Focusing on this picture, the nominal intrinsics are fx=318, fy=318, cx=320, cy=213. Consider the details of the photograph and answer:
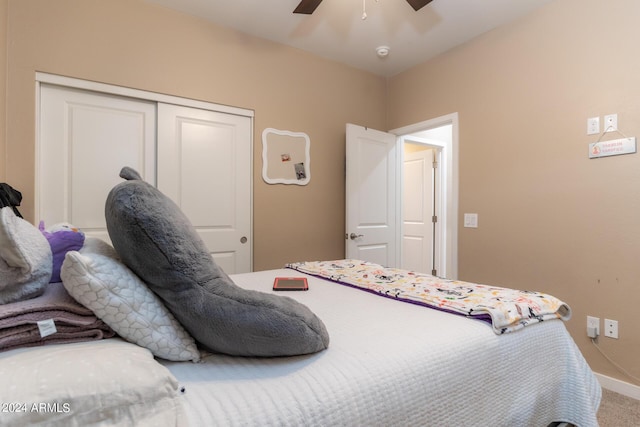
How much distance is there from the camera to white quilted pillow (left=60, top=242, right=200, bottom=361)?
70 cm

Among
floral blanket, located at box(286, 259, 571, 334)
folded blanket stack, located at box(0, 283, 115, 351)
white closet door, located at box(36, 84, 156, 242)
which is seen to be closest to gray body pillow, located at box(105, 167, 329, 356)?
folded blanket stack, located at box(0, 283, 115, 351)

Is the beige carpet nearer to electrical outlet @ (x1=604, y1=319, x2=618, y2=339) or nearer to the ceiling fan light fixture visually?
electrical outlet @ (x1=604, y1=319, x2=618, y2=339)

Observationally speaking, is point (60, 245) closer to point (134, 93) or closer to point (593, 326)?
point (134, 93)

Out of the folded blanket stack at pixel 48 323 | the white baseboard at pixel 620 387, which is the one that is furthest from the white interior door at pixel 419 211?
the folded blanket stack at pixel 48 323

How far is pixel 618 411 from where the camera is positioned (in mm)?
1870

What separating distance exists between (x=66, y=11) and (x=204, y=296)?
102 inches

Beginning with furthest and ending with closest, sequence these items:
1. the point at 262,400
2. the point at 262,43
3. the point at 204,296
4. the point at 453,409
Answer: the point at 262,43 → the point at 453,409 → the point at 204,296 → the point at 262,400

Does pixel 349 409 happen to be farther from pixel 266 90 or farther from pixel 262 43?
pixel 262 43

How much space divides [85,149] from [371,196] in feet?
8.31

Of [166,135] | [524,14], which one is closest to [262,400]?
[166,135]

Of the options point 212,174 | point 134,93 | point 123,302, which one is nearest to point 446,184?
point 212,174

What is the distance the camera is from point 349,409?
73 centimetres

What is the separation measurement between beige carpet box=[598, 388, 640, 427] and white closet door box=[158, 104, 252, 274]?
260 cm

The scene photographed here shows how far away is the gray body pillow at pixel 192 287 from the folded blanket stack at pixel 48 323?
0.46 feet
